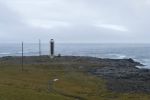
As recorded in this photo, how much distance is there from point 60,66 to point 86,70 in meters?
8.41

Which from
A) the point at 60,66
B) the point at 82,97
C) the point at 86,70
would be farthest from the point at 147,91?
the point at 60,66

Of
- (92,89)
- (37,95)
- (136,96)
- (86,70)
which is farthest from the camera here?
(86,70)

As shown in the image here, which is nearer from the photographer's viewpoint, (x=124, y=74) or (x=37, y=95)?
(x=37, y=95)

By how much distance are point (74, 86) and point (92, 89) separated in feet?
14.2

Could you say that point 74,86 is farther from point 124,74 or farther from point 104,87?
point 124,74

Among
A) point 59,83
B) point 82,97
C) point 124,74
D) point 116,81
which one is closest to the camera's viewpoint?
point 82,97

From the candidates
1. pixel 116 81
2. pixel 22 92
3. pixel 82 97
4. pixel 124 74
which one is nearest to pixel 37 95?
pixel 22 92

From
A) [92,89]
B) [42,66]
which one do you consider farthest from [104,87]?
[42,66]

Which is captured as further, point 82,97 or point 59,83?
point 59,83

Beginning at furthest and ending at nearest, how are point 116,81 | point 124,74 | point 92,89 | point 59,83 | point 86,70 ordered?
point 86,70, point 124,74, point 116,81, point 59,83, point 92,89

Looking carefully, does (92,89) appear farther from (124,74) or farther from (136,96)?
(124,74)

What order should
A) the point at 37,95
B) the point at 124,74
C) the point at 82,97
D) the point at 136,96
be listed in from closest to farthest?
the point at 37,95 < the point at 82,97 < the point at 136,96 < the point at 124,74

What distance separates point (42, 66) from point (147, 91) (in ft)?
141

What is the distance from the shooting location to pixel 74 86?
67.6m
